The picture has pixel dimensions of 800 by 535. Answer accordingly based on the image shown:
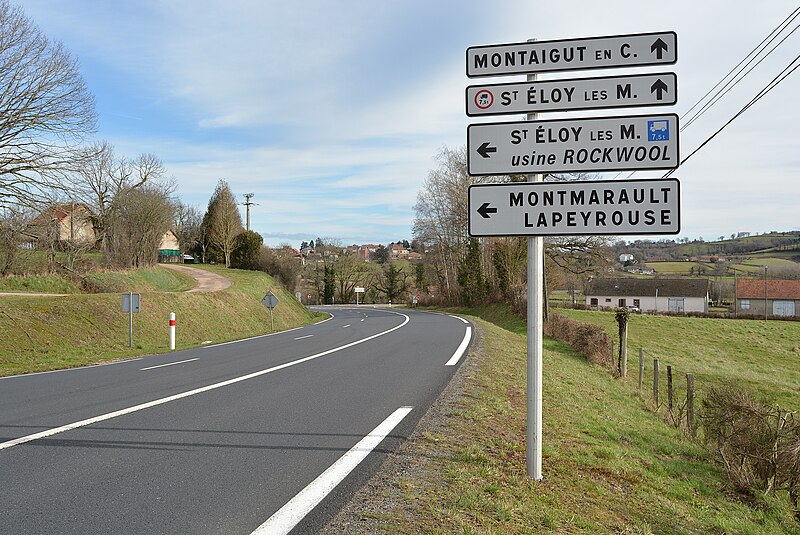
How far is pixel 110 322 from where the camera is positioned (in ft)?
71.3

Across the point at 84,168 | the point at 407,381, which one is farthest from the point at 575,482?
the point at 84,168

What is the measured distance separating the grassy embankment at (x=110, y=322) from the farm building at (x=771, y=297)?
72.0m

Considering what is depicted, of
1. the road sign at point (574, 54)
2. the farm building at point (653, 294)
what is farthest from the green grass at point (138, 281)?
the farm building at point (653, 294)

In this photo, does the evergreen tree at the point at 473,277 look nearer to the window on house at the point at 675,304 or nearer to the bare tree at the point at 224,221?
→ the bare tree at the point at 224,221

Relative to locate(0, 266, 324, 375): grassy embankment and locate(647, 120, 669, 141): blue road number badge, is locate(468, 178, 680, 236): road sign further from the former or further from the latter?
locate(0, 266, 324, 375): grassy embankment

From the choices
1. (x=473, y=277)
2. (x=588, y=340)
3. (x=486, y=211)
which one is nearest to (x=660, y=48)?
(x=486, y=211)

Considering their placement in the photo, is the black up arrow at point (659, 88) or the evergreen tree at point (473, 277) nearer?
the black up arrow at point (659, 88)

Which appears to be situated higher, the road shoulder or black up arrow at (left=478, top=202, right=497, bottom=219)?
black up arrow at (left=478, top=202, right=497, bottom=219)

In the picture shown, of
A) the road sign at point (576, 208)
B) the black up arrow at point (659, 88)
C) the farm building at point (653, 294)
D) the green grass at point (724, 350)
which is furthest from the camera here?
Result: the farm building at point (653, 294)

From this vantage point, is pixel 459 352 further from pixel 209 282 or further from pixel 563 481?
pixel 209 282

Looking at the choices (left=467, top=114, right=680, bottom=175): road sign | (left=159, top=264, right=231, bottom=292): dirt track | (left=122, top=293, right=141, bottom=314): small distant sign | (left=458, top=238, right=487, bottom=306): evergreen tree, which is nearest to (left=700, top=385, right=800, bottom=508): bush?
(left=467, top=114, right=680, bottom=175): road sign

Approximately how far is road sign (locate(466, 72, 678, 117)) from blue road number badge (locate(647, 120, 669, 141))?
0.66ft

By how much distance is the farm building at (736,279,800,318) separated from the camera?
79250 mm

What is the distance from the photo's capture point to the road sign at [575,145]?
445 centimetres
